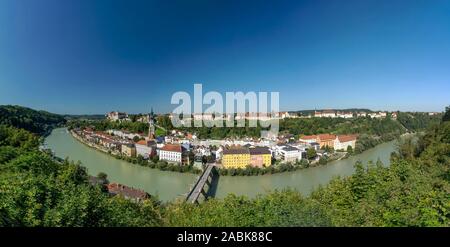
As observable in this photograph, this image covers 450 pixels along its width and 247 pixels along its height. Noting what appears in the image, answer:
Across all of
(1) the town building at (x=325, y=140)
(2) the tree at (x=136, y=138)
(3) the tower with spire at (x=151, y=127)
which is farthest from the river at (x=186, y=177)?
(3) the tower with spire at (x=151, y=127)

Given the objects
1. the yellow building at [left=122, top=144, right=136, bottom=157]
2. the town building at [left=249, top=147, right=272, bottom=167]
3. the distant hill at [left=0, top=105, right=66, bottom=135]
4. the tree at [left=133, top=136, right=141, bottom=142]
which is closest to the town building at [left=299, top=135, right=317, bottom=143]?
the town building at [left=249, top=147, right=272, bottom=167]

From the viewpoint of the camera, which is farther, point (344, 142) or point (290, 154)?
point (344, 142)

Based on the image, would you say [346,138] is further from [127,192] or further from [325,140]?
[127,192]

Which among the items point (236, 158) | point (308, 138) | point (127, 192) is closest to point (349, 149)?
point (308, 138)

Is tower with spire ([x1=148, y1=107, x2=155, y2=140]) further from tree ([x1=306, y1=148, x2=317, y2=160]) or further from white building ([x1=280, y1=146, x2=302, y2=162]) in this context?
tree ([x1=306, y1=148, x2=317, y2=160])

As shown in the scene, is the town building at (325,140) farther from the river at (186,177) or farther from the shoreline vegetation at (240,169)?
the river at (186,177)
